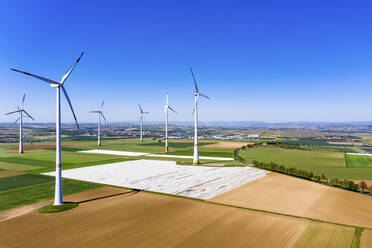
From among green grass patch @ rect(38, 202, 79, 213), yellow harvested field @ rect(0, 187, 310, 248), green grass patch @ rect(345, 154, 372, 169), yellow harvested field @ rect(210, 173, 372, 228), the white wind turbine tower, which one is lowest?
green grass patch @ rect(345, 154, 372, 169)

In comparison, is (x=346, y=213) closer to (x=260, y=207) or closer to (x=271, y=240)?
(x=260, y=207)

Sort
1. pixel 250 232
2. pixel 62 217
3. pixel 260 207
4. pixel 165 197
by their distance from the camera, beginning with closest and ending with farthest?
pixel 250 232 → pixel 62 217 → pixel 260 207 → pixel 165 197

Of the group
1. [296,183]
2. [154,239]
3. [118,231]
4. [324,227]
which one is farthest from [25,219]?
[296,183]

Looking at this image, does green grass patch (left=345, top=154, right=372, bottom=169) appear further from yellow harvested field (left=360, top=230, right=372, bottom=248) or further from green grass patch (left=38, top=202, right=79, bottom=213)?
green grass patch (left=38, top=202, right=79, bottom=213)

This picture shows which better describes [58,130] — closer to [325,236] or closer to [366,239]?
[325,236]

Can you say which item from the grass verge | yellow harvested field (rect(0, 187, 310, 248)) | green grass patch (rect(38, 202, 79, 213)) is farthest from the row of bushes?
green grass patch (rect(38, 202, 79, 213))

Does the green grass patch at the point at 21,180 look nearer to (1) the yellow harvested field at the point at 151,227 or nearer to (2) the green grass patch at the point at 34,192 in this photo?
(2) the green grass patch at the point at 34,192

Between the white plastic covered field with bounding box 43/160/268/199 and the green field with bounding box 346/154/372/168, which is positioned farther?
the green field with bounding box 346/154/372/168
